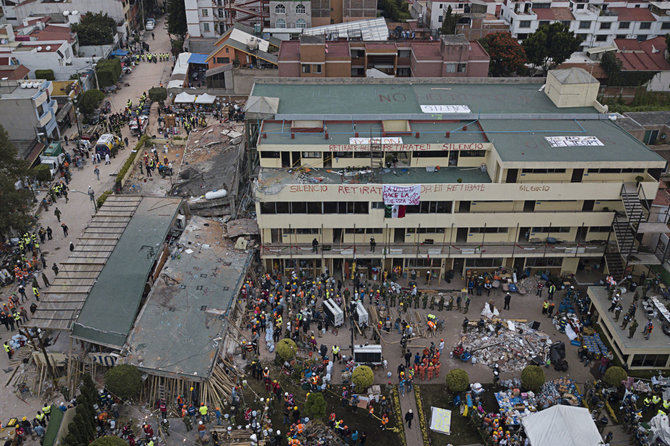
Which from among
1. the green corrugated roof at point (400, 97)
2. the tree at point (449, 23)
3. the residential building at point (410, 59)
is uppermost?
the tree at point (449, 23)

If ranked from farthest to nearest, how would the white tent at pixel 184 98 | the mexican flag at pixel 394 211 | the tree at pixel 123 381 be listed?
the white tent at pixel 184 98
the mexican flag at pixel 394 211
the tree at pixel 123 381

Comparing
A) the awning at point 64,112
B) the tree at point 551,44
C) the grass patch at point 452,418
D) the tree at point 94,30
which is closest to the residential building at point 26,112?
the awning at point 64,112

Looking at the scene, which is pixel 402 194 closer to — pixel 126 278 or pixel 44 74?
pixel 126 278

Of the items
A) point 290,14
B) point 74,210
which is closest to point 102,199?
point 74,210

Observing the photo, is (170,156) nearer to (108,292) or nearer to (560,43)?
(108,292)

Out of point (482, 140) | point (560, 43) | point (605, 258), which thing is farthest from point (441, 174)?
point (560, 43)

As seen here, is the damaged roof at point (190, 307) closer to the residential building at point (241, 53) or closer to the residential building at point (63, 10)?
the residential building at point (241, 53)

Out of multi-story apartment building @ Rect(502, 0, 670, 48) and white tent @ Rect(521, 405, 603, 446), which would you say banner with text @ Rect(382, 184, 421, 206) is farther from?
multi-story apartment building @ Rect(502, 0, 670, 48)
